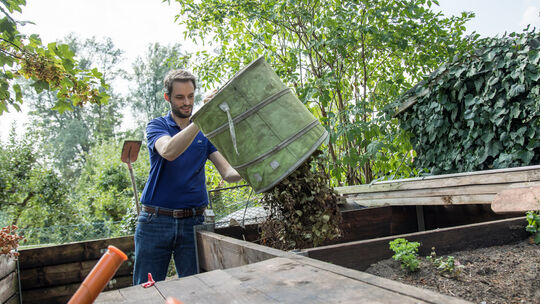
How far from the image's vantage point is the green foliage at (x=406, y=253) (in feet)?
5.67

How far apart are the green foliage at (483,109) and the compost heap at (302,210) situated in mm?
1821

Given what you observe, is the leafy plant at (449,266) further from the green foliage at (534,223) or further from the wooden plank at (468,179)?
the wooden plank at (468,179)

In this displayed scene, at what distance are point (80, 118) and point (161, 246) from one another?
95.3 ft

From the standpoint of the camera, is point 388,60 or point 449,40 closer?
point 449,40

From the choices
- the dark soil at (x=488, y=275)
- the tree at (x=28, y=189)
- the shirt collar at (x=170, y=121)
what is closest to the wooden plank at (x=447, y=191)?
the dark soil at (x=488, y=275)

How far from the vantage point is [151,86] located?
28984mm

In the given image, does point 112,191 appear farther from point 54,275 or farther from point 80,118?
point 80,118

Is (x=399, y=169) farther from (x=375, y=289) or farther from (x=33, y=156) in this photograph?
(x=33, y=156)

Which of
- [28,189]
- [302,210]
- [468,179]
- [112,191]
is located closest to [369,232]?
[468,179]

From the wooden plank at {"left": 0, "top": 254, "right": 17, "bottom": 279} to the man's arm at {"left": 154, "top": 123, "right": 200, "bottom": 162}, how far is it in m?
1.63

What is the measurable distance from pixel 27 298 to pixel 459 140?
390cm

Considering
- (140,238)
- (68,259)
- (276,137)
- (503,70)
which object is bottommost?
(68,259)

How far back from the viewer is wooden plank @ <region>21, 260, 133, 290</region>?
339 cm

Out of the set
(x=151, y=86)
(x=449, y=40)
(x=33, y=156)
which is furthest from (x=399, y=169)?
(x=151, y=86)
